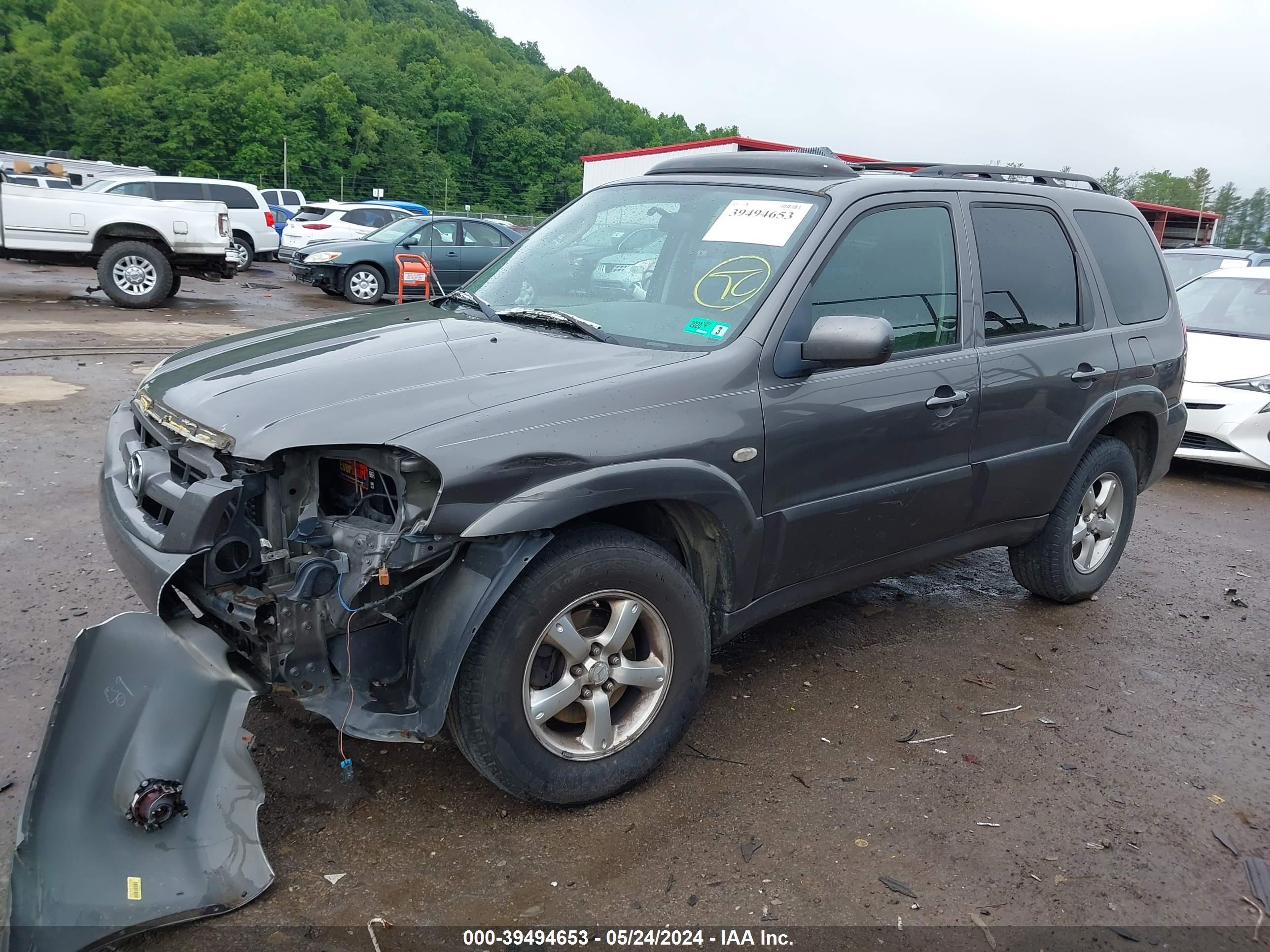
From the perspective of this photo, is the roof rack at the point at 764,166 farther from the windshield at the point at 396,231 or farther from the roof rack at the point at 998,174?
the windshield at the point at 396,231

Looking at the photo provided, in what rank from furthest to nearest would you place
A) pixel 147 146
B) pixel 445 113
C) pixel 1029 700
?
pixel 445 113, pixel 147 146, pixel 1029 700

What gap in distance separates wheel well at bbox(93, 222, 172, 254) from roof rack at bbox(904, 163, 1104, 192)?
38.4 ft

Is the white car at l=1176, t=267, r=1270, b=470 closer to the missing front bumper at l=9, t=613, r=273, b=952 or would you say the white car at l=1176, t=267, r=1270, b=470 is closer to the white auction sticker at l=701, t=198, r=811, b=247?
the white auction sticker at l=701, t=198, r=811, b=247

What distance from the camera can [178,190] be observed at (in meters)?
20.0

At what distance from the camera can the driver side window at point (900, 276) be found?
343cm

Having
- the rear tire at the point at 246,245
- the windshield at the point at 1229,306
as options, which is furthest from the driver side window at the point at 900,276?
the rear tire at the point at 246,245

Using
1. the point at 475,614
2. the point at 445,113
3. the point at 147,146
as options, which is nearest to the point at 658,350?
the point at 475,614

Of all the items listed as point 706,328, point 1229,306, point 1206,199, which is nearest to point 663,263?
point 706,328

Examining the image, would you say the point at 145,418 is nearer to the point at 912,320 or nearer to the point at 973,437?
the point at 912,320

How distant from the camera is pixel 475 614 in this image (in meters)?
2.59

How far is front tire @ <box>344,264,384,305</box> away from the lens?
627 inches

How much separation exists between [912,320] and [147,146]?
7287cm

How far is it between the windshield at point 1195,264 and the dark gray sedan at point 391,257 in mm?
9774

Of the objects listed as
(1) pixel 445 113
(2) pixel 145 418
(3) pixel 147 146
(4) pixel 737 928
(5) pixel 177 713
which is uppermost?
(1) pixel 445 113
